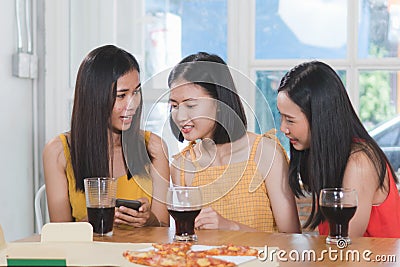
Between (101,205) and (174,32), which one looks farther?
(174,32)

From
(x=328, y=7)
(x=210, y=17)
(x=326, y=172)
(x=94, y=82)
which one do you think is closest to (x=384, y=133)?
(x=328, y=7)

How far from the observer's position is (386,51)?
3.03 m

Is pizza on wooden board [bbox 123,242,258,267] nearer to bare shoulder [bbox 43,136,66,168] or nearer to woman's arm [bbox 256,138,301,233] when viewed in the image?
woman's arm [bbox 256,138,301,233]

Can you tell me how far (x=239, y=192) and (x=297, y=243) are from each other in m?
0.58

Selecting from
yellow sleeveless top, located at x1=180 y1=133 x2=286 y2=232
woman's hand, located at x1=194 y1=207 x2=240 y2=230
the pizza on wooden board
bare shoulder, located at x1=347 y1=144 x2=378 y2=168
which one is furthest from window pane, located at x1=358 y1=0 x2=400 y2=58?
the pizza on wooden board

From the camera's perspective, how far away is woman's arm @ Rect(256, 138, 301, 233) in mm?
2115

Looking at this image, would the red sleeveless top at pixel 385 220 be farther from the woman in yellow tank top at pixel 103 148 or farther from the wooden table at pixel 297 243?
the woman in yellow tank top at pixel 103 148

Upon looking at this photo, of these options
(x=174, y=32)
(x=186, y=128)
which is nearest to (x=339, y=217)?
(x=186, y=128)

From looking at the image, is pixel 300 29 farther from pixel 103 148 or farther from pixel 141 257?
pixel 141 257

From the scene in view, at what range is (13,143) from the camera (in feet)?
10.0

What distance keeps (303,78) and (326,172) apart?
0.28 m

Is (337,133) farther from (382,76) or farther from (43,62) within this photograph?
(43,62)

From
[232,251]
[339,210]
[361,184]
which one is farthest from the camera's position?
[361,184]

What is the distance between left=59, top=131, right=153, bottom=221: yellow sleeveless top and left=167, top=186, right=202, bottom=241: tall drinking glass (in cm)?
55
